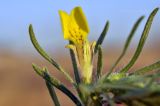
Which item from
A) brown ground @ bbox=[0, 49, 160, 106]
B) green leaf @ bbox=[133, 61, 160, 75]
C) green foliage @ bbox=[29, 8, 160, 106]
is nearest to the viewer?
green foliage @ bbox=[29, 8, 160, 106]

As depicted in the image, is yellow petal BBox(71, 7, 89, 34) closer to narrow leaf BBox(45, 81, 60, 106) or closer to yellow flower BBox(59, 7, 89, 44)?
yellow flower BBox(59, 7, 89, 44)

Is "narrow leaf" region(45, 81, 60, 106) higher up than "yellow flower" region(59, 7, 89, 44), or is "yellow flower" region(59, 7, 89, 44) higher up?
"yellow flower" region(59, 7, 89, 44)

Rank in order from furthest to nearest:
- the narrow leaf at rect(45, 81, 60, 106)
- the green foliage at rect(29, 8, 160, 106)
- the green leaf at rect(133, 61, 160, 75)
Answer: the narrow leaf at rect(45, 81, 60, 106) → the green leaf at rect(133, 61, 160, 75) → the green foliage at rect(29, 8, 160, 106)

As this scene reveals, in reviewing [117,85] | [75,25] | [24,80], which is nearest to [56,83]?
[75,25]

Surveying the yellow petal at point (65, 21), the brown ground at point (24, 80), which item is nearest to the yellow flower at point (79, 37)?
the yellow petal at point (65, 21)

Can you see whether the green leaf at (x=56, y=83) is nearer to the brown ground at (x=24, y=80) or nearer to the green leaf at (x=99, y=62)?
the green leaf at (x=99, y=62)

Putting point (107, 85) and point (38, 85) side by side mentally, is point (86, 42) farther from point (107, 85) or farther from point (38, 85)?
point (38, 85)

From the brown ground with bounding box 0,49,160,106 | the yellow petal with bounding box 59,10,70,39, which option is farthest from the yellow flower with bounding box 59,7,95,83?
the brown ground with bounding box 0,49,160,106
